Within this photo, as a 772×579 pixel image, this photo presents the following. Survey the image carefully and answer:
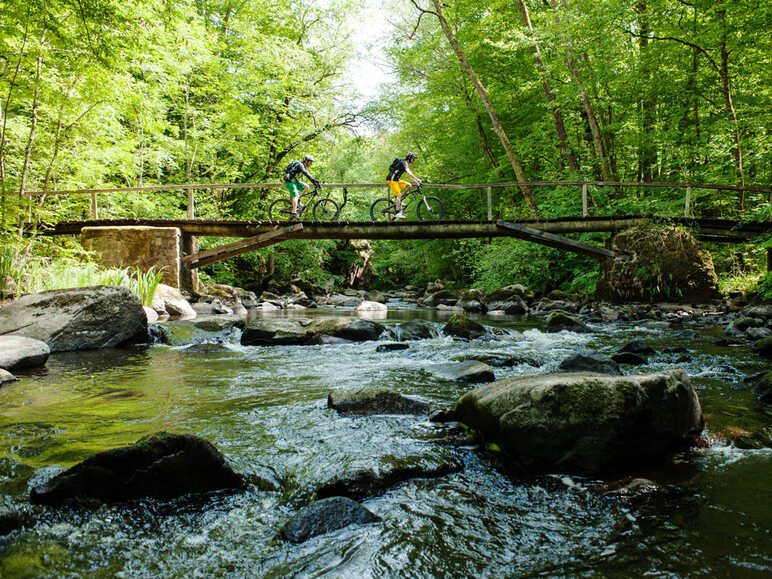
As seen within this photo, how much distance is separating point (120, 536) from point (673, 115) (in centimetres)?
1565

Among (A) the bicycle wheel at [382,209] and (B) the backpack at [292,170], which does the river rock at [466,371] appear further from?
(B) the backpack at [292,170]

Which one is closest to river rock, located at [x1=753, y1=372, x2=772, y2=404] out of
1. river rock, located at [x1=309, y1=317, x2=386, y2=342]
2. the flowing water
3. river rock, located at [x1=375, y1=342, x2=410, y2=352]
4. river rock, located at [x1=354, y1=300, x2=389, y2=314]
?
the flowing water

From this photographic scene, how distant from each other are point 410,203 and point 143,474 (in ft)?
37.6

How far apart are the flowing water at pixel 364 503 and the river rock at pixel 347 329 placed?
3.37 m

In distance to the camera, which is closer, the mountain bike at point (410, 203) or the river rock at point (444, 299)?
the mountain bike at point (410, 203)

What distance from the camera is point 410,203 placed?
13.0 metres

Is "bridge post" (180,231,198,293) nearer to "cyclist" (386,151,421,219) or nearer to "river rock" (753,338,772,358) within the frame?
"cyclist" (386,151,421,219)

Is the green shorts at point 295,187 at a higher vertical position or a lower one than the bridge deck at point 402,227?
higher

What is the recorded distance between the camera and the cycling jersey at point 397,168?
10883 millimetres

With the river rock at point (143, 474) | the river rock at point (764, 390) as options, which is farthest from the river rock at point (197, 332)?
the river rock at point (764, 390)

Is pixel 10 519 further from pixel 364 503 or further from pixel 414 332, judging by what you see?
pixel 414 332

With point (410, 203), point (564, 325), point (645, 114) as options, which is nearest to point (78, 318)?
point (564, 325)

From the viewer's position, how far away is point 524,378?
318cm

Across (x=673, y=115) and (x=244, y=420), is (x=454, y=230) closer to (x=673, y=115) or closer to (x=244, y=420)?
(x=673, y=115)
